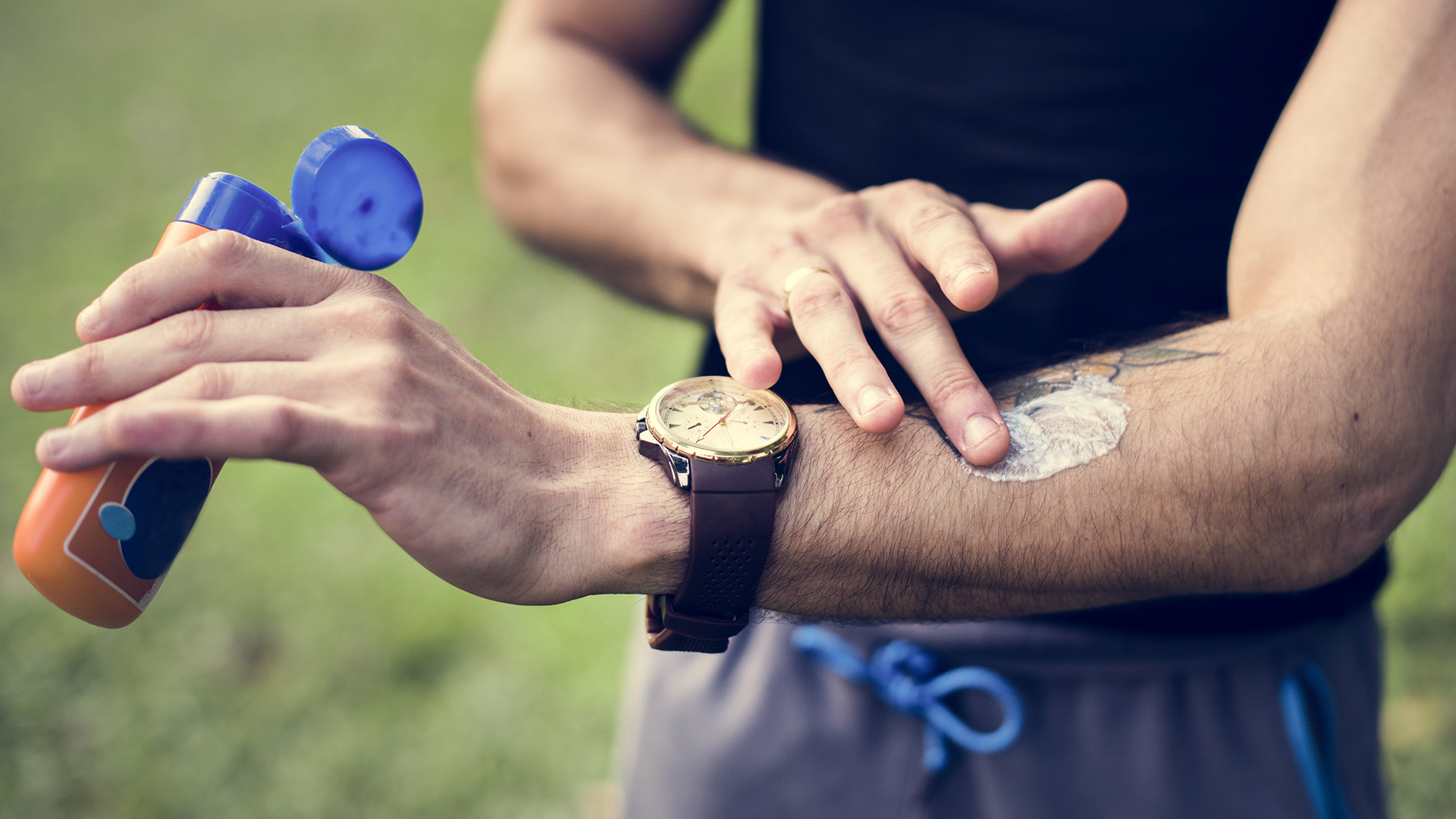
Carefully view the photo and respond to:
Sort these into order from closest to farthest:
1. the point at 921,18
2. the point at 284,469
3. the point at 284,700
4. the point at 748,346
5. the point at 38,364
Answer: the point at 38,364 → the point at 748,346 → the point at 921,18 → the point at 284,700 → the point at 284,469

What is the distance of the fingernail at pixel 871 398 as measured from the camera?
1.16 metres

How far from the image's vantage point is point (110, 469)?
96 centimetres

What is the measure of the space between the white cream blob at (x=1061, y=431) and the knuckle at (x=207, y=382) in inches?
35.9

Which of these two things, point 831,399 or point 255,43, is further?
point 255,43

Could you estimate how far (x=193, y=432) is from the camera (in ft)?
2.90

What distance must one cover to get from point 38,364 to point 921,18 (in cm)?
161

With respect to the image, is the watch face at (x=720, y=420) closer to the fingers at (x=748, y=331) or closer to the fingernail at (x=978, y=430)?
the fingers at (x=748, y=331)

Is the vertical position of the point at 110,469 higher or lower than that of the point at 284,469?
higher

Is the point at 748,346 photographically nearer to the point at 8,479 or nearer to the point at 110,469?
the point at 110,469

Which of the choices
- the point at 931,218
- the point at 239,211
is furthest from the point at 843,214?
the point at 239,211

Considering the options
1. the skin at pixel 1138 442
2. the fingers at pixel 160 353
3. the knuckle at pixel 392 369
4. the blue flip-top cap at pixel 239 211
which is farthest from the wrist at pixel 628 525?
the blue flip-top cap at pixel 239 211

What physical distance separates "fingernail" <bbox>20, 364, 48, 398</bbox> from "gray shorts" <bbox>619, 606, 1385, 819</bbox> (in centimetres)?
131

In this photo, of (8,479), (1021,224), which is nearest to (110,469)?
(1021,224)

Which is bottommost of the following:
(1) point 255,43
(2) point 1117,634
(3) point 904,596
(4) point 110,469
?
(1) point 255,43
